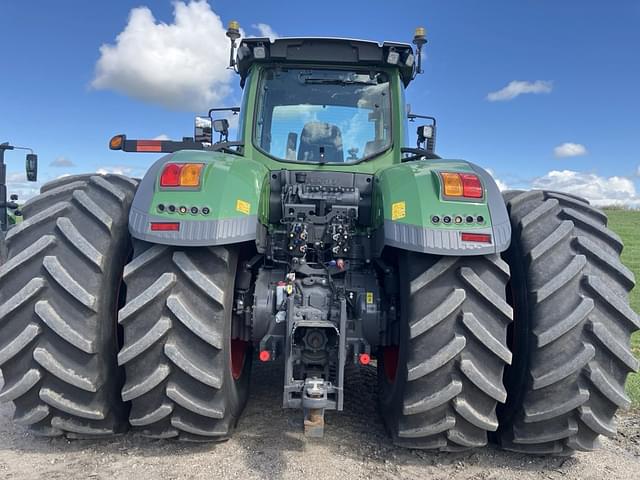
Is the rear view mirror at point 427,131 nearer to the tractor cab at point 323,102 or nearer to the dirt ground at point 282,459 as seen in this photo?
the tractor cab at point 323,102

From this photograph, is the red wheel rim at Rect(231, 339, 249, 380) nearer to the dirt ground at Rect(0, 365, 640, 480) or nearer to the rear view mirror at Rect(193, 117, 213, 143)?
the dirt ground at Rect(0, 365, 640, 480)

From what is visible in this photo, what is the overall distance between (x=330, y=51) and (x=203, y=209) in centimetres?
181

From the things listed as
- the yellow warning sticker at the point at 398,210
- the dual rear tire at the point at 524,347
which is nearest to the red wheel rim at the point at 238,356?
the dual rear tire at the point at 524,347

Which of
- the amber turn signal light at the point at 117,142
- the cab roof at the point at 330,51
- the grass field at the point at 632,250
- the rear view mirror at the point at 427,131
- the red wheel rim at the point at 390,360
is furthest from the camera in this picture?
the amber turn signal light at the point at 117,142

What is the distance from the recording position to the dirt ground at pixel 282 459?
267cm

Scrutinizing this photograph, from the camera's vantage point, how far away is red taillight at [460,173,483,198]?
2.62 metres

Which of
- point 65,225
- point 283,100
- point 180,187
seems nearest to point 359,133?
point 283,100

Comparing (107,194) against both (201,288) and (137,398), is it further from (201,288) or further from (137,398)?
(137,398)

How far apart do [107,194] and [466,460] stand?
260 cm

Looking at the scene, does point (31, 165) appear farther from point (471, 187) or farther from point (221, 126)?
point (471, 187)

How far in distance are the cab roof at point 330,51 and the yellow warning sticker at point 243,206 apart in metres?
1.53

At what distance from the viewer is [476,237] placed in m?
2.51

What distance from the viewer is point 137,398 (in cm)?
262

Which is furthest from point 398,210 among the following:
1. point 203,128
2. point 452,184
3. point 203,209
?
point 203,128
